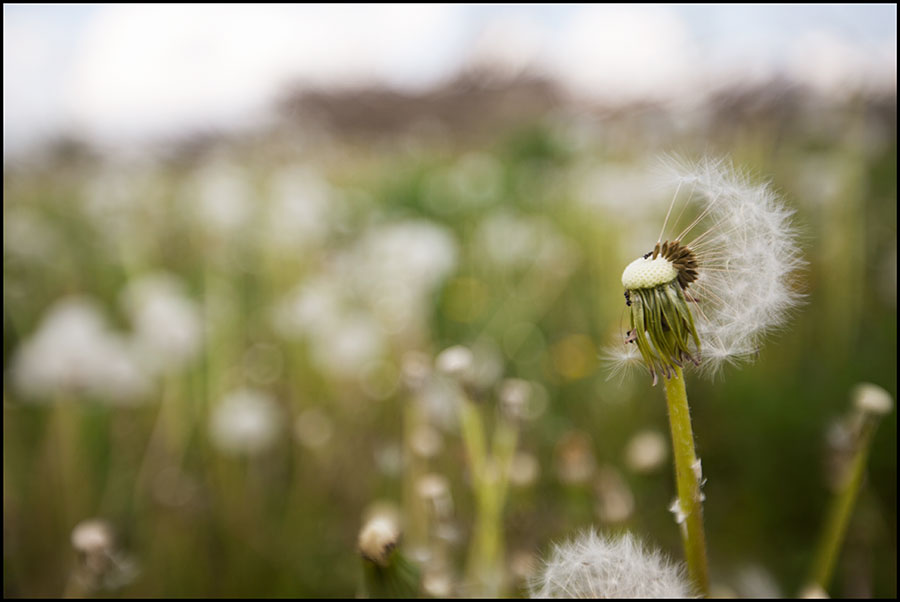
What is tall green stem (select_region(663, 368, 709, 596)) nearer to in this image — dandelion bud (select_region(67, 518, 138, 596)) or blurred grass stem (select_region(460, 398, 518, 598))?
blurred grass stem (select_region(460, 398, 518, 598))

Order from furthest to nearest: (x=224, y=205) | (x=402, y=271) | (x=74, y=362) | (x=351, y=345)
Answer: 1. (x=224, y=205)
2. (x=351, y=345)
3. (x=402, y=271)
4. (x=74, y=362)

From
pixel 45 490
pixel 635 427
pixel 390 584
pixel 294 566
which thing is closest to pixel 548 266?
pixel 635 427

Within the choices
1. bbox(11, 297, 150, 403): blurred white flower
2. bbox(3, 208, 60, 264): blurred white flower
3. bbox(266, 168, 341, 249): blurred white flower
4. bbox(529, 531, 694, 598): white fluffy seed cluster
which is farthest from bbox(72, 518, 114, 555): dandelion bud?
bbox(3, 208, 60, 264): blurred white flower

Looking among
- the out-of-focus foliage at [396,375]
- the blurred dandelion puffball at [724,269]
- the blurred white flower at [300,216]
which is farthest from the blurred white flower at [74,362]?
the blurred dandelion puffball at [724,269]

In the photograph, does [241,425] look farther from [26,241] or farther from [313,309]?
[26,241]

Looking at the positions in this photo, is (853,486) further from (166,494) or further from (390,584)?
(166,494)

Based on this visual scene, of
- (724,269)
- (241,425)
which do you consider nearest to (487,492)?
(724,269)

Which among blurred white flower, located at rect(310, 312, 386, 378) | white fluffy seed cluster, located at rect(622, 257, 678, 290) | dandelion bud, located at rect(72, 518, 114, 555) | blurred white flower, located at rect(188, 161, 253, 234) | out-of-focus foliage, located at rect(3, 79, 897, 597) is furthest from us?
blurred white flower, located at rect(188, 161, 253, 234)
